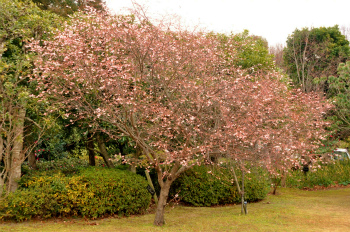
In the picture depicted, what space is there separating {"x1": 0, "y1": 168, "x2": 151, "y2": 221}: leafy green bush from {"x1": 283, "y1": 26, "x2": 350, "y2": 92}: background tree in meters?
17.3

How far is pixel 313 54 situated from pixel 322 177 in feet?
37.8

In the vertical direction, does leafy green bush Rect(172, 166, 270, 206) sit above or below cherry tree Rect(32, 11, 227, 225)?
below

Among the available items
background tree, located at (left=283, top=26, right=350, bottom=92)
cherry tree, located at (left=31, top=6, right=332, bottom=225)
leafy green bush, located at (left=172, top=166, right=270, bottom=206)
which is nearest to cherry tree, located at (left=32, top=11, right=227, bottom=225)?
cherry tree, located at (left=31, top=6, right=332, bottom=225)

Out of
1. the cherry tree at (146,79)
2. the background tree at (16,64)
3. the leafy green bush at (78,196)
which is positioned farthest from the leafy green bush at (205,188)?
the background tree at (16,64)

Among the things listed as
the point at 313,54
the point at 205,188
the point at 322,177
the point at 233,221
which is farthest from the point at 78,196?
the point at 313,54

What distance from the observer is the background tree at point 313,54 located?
2234 centimetres

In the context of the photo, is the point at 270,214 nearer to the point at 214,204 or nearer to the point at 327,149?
the point at 214,204

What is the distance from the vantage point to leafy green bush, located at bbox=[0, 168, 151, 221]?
24.9 feet

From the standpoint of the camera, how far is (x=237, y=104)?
24.0ft

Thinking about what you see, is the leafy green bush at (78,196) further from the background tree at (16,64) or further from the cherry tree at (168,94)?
the cherry tree at (168,94)

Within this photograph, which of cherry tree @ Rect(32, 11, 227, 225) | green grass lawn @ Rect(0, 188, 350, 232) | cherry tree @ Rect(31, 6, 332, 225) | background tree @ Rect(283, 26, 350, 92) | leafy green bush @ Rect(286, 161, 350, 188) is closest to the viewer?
cherry tree @ Rect(31, 6, 332, 225)

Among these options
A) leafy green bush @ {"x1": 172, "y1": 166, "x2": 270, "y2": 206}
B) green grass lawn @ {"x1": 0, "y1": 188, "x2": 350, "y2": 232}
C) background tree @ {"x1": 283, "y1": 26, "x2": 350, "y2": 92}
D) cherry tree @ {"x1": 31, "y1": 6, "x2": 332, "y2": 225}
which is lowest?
green grass lawn @ {"x1": 0, "y1": 188, "x2": 350, "y2": 232}

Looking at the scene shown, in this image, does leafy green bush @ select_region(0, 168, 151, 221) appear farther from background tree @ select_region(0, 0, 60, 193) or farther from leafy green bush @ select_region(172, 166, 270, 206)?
leafy green bush @ select_region(172, 166, 270, 206)

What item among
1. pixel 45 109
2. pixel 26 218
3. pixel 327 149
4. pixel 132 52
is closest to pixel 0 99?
pixel 45 109
